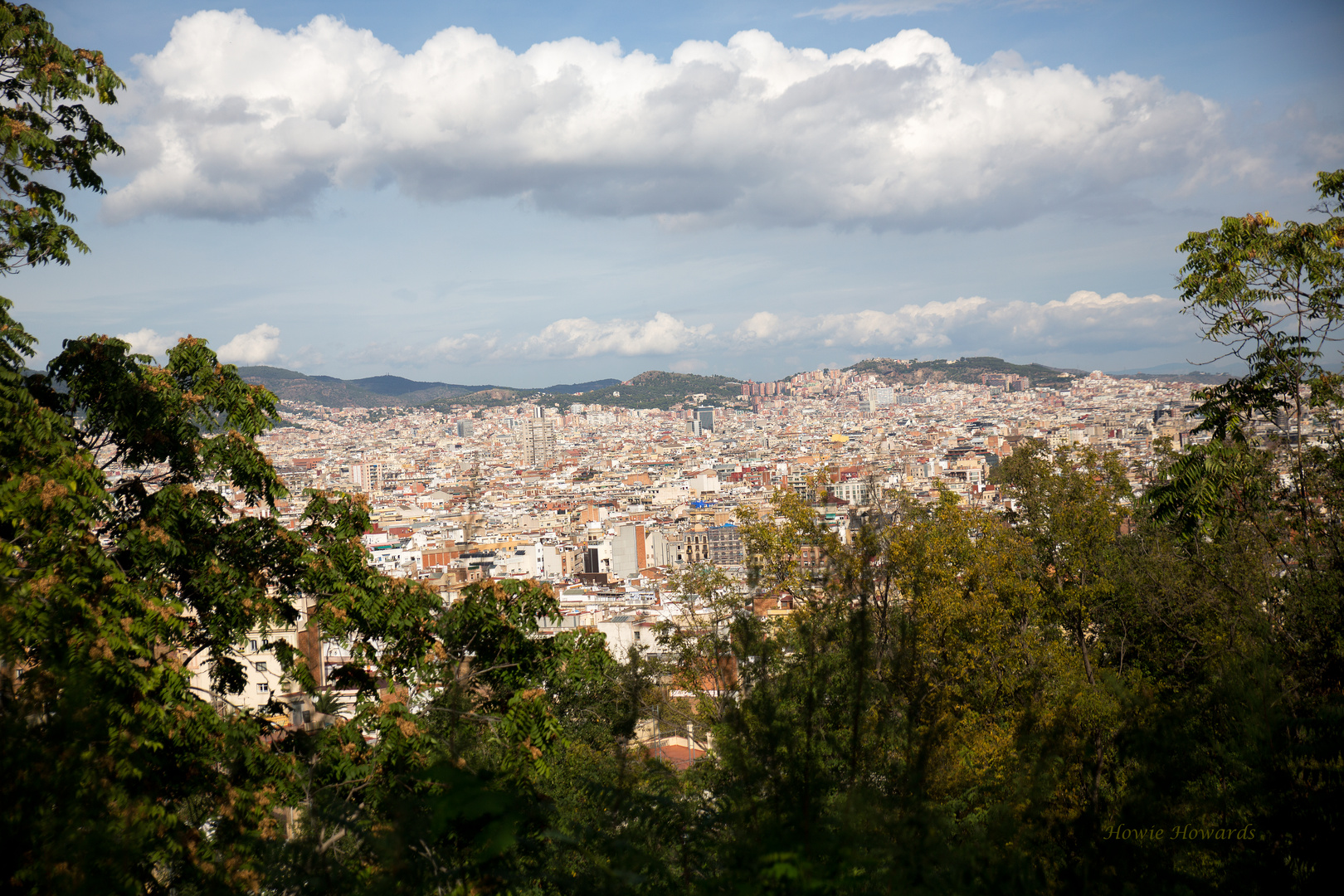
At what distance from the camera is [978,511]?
9.73 meters

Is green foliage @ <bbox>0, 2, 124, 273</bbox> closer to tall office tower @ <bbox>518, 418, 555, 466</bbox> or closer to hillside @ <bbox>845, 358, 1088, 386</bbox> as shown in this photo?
tall office tower @ <bbox>518, 418, 555, 466</bbox>

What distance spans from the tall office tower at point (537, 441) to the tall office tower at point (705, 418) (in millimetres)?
25998

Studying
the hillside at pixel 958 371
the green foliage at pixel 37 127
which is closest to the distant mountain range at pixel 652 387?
the hillside at pixel 958 371

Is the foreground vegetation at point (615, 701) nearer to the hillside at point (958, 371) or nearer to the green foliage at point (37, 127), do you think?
the green foliage at point (37, 127)

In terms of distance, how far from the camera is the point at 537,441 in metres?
116

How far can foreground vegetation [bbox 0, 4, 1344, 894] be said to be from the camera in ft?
6.13

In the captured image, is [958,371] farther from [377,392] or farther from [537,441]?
[377,392]

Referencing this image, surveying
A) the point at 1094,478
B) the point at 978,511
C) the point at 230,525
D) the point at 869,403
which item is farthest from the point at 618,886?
the point at 869,403

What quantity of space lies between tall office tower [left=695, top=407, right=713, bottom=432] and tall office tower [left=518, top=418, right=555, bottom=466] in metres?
26.0

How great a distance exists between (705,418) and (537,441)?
34.7 m

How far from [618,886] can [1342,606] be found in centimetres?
561

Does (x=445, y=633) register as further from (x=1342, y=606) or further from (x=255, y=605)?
(x=1342, y=606)

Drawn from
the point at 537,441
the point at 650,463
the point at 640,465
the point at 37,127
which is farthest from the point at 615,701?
the point at 537,441

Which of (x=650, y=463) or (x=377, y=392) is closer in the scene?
(x=650, y=463)
